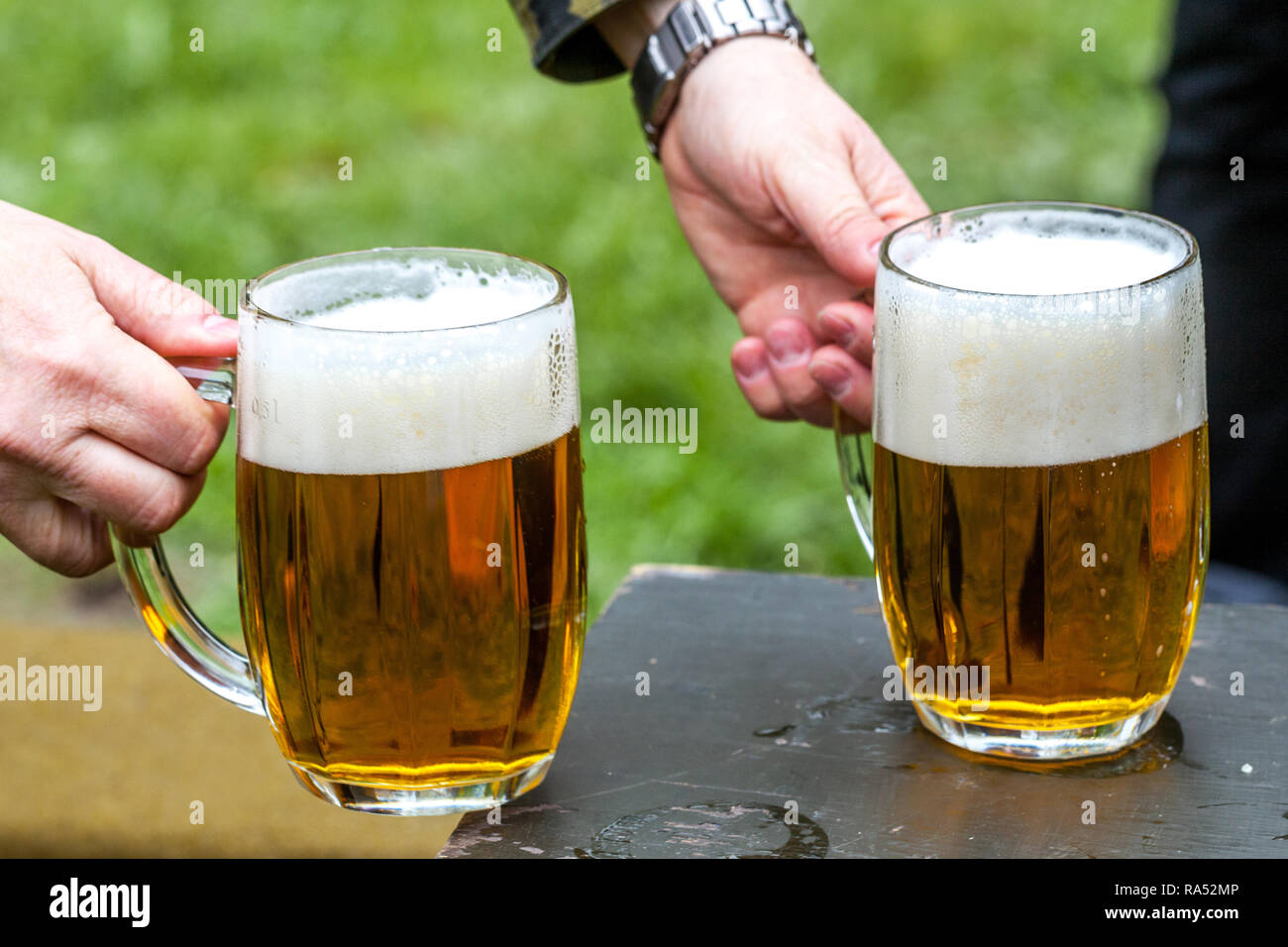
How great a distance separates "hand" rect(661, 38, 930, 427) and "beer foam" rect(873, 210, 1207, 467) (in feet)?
0.88

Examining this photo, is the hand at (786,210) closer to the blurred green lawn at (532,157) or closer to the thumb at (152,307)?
the thumb at (152,307)

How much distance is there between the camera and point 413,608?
112 cm

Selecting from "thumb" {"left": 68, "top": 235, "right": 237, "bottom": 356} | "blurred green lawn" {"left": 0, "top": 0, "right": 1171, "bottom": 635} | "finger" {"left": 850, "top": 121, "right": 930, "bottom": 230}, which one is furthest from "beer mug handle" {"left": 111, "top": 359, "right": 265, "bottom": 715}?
"blurred green lawn" {"left": 0, "top": 0, "right": 1171, "bottom": 635}

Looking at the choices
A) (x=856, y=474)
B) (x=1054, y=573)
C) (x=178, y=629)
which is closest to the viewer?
(x=1054, y=573)

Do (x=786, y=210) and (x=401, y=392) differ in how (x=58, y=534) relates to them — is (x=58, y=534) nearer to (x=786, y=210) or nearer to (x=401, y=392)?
(x=401, y=392)

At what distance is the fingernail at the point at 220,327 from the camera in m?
1.26

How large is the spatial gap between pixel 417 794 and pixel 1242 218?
1745mm

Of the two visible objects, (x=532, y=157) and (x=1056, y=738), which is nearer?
(x=1056, y=738)

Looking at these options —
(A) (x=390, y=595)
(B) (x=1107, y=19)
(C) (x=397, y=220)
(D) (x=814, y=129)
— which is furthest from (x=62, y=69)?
(A) (x=390, y=595)

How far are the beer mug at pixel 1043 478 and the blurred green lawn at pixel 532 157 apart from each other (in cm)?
195

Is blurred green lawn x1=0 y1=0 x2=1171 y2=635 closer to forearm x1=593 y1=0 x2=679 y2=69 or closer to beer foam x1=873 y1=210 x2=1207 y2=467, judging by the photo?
forearm x1=593 y1=0 x2=679 y2=69

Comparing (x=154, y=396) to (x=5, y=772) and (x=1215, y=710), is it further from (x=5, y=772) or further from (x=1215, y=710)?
(x=5, y=772)

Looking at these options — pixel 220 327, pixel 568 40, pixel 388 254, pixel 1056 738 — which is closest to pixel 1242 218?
pixel 568 40

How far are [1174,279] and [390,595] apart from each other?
615 millimetres
